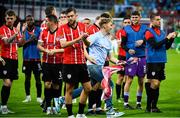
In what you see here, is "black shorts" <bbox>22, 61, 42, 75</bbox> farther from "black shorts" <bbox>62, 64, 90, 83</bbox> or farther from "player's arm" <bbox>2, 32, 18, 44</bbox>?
"black shorts" <bbox>62, 64, 90, 83</bbox>

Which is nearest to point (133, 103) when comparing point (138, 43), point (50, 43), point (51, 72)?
point (138, 43)

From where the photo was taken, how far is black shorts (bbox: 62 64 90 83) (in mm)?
11398

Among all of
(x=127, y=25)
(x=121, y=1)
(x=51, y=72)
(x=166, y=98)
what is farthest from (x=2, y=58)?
(x=121, y=1)

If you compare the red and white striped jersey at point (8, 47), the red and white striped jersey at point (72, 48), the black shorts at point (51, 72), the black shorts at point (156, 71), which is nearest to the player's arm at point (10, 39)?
the red and white striped jersey at point (8, 47)

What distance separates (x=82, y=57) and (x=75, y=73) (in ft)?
1.20

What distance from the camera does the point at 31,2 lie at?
45188 millimetres

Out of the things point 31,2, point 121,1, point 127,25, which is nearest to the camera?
point 127,25

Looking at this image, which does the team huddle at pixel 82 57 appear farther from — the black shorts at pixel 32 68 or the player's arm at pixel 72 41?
the black shorts at pixel 32 68

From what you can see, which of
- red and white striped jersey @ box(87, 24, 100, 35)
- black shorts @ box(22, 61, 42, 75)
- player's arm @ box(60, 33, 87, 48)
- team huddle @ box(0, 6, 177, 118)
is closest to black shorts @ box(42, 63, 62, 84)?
team huddle @ box(0, 6, 177, 118)

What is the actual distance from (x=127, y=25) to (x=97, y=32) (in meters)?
2.72

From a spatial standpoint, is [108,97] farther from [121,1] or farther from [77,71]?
[121,1]

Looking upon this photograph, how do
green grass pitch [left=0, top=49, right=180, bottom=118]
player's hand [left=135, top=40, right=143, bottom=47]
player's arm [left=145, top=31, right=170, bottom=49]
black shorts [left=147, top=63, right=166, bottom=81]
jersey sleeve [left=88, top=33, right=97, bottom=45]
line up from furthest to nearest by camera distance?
player's hand [left=135, top=40, right=143, bottom=47] < black shorts [left=147, top=63, right=166, bottom=81] < green grass pitch [left=0, top=49, right=180, bottom=118] < player's arm [left=145, top=31, right=170, bottom=49] < jersey sleeve [left=88, top=33, right=97, bottom=45]

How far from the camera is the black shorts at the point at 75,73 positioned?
11.4m

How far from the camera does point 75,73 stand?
11406mm
